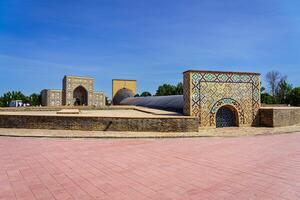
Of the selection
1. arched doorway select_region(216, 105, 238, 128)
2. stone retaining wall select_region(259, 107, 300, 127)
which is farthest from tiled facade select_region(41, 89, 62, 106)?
stone retaining wall select_region(259, 107, 300, 127)

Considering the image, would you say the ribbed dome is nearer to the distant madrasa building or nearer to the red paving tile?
the distant madrasa building

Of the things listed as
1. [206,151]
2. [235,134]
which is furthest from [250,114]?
[206,151]

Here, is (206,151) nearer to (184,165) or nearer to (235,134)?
(184,165)

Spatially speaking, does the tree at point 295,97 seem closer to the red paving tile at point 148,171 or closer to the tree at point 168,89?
the tree at point 168,89

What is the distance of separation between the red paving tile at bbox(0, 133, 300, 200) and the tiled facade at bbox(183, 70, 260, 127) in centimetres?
460

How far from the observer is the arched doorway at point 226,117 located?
13.2 m

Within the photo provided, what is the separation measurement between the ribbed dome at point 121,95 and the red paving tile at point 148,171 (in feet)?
82.5

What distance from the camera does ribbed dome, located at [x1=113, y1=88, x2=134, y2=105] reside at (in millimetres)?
33219

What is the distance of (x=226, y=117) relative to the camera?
13.5 meters

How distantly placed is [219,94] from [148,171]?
9.04m

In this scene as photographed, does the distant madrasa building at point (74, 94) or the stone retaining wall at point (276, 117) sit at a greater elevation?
the distant madrasa building at point (74, 94)

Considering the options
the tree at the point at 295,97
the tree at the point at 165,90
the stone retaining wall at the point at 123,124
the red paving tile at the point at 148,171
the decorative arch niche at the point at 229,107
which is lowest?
the red paving tile at the point at 148,171

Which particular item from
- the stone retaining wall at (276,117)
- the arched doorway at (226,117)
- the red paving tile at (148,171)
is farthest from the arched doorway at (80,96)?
the red paving tile at (148,171)

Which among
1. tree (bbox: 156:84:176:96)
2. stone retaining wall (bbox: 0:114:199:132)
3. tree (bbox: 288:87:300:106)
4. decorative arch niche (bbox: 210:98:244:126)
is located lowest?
stone retaining wall (bbox: 0:114:199:132)
